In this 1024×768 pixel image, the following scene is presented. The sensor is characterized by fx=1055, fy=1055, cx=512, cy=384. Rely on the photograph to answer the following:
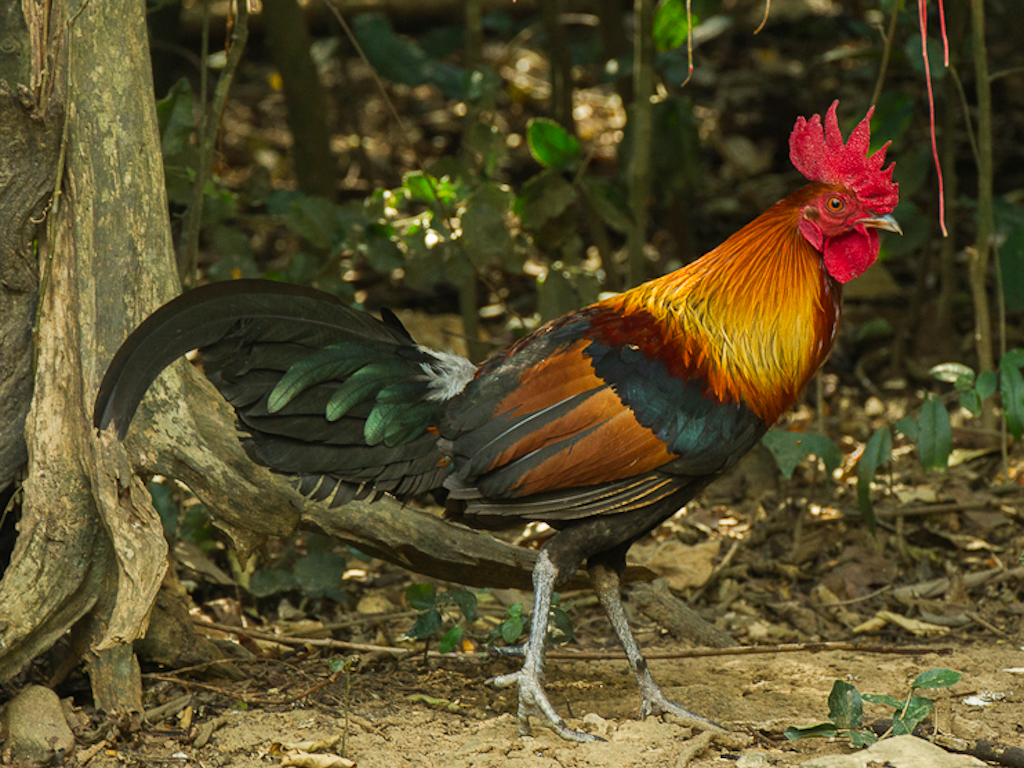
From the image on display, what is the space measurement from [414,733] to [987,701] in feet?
6.69

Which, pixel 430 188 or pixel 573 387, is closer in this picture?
pixel 573 387

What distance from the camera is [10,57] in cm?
380

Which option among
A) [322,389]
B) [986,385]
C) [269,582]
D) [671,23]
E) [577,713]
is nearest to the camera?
[322,389]

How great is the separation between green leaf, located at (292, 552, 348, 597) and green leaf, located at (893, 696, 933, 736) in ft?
8.45

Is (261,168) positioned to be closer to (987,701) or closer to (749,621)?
Result: (749,621)

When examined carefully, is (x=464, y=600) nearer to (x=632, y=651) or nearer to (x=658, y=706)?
(x=632, y=651)

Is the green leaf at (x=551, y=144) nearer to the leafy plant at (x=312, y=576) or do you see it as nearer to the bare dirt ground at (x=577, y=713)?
the leafy plant at (x=312, y=576)

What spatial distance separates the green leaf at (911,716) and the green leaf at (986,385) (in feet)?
5.58

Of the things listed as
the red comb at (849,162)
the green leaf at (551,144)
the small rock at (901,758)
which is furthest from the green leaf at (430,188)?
the small rock at (901,758)

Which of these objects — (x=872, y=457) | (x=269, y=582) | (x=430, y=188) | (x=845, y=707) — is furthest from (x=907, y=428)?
(x=269, y=582)

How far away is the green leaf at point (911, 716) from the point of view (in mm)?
3348

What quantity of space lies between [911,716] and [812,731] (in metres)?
0.31

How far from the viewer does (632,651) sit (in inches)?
156

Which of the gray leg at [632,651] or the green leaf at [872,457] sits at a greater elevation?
the green leaf at [872,457]
